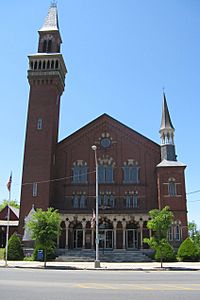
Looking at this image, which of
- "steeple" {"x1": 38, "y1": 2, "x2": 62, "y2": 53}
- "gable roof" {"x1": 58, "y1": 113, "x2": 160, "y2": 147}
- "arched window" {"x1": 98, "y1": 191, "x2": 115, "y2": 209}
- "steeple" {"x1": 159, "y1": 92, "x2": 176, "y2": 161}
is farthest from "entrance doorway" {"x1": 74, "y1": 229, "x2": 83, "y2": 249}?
"steeple" {"x1": 38, "y1": 2, "x2": 62, "y2": 53}

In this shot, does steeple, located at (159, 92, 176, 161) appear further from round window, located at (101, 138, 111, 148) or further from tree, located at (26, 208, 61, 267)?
tree, located at (26, 208, 61, 267)

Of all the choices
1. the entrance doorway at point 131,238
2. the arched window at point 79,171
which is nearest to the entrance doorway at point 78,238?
the entrance doorway at point 131,238

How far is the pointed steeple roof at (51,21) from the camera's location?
49934 mm

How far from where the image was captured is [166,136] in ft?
147

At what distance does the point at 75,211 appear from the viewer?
135 feet

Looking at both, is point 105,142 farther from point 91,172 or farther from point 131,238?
point 131,238

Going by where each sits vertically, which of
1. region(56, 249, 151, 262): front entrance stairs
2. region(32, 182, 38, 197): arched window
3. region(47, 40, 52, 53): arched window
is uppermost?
region(47, 40, 52, 53): arched window

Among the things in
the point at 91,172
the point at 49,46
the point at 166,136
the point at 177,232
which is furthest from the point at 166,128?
the point at 49,46

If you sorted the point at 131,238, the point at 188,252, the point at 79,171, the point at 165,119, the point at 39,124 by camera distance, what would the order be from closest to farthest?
the point at 188,252, the point at 131,238, the point at 39,124, the point at 79,171, the point at 165,119

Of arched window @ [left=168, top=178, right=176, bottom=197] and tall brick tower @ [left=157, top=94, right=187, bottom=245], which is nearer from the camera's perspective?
tall brick tower @ [left=157, top=94, right=187, bottom=245]

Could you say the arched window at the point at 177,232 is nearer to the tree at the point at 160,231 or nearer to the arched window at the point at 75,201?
the tree at the point at 160,231

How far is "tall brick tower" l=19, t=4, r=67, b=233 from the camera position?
41.1 metres

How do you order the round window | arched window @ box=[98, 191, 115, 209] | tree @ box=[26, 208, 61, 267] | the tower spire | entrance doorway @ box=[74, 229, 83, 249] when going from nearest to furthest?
tree @ box=[26, 208, 61, 267] → entrance doorway @ box=[74, 229, 83, 249] → arched window @ box=[98, 191, 115, 209] → the tower spire → the round window

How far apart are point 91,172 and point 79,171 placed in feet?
5.59
